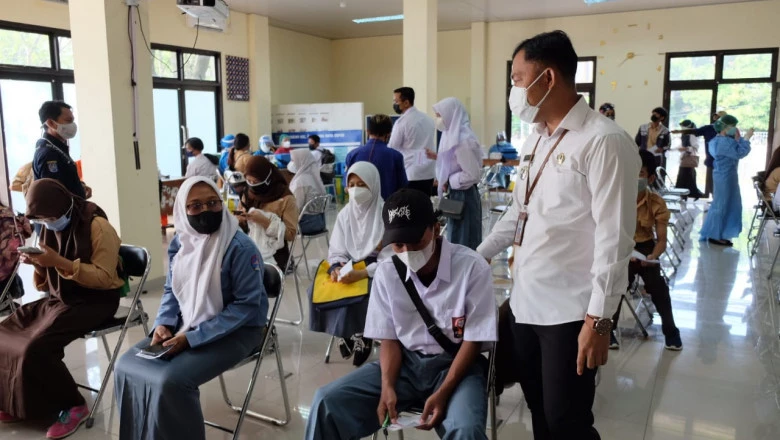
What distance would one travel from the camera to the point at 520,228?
1762 millimetres

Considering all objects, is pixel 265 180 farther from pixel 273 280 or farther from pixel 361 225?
pixel 273 280

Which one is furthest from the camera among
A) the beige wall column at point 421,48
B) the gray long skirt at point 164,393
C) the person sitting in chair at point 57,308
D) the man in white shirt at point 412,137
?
the beige wall column at point 421,48

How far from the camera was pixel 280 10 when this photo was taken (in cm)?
1029

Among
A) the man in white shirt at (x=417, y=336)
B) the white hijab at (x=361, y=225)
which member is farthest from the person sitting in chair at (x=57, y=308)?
the man in white shirt at (x=417, y=336)

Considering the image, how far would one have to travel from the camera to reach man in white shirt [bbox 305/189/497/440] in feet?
6.05

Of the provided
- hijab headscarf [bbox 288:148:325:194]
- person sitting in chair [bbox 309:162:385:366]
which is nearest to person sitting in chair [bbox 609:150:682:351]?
person sitting in chair [bbox 309:162:385:366]

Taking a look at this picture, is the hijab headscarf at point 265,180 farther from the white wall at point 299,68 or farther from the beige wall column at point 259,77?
the white wall at point 299,68

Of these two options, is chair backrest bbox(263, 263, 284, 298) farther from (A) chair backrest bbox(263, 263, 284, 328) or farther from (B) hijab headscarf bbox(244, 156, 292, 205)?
(B) hijab headscarf bbox(244, 156, 292, 205)

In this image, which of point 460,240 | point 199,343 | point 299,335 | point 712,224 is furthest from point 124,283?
point 712,224

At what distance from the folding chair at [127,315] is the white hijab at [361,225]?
990 mm

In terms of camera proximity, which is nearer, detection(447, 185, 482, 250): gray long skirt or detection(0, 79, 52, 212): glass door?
detection(447, 185, 482, 250): gray long skirt

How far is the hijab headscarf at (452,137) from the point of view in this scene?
4.48 metres

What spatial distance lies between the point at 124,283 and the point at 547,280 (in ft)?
6.83

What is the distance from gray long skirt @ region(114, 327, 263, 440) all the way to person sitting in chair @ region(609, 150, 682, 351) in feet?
7.50
